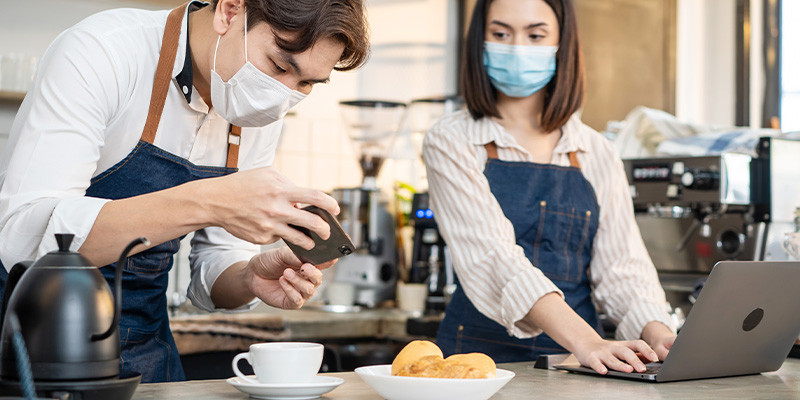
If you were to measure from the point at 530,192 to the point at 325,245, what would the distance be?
0.88 m

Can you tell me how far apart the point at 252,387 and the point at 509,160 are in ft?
3.54

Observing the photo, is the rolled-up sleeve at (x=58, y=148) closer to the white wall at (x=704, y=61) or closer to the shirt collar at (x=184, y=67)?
the shirt collar at (x=184, y=67)

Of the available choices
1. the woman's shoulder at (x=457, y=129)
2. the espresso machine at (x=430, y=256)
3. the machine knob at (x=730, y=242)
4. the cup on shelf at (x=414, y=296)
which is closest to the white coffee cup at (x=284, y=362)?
the woman's shoulder at (x=457, y=129)

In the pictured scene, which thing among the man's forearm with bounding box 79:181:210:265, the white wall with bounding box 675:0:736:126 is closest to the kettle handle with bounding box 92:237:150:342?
the man's forearm with bounding box 79:181:210:265

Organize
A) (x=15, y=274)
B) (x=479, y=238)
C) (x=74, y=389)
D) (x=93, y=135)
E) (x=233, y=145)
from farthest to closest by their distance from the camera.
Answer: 1. (x=479, y=238)
2. (x=233, y=145)
3. (x=93, y=135)
4. (x=15, y=274)
5. (x=74, y=389)

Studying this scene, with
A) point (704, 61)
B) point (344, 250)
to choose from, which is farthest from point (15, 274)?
point (704, 61)

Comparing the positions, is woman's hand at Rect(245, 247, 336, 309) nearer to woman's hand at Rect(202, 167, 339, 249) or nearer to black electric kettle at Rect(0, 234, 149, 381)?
woman's hand at Rect(202, 167, 339, 249)

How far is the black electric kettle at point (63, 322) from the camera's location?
96 centimetres

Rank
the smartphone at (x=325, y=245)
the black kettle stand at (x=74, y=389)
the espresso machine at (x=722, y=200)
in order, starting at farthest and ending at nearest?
1. the espresso machine at (x=722, y=200)
2. the smartphone at (x=325, y=245)
3. the black kettle stand at (x=74, y=389)

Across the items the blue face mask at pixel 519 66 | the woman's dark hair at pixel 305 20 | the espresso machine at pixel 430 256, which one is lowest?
the espresso machine at pixel 430 256

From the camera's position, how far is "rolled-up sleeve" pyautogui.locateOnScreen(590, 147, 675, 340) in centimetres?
194

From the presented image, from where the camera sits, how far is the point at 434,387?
111cm

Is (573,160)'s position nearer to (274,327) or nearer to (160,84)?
(160,84)

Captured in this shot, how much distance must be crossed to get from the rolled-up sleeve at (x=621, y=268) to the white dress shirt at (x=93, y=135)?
79 centimetres
